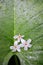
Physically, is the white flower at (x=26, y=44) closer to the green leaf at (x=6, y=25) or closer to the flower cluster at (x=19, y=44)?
the flower cluster at (x=19, y=44)

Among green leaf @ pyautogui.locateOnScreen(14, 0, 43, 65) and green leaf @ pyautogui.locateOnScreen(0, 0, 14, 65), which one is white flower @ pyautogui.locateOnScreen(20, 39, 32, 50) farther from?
green leaf @ pyautogui.locateOnScreen(0, 0, 14, 65)

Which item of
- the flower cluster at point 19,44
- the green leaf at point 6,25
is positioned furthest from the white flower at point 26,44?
the green leaf at point 6,25

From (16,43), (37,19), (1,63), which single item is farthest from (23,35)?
(1,63)

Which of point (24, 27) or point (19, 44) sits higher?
point (24, 27)

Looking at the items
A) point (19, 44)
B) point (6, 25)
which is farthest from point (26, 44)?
point (6, 25)

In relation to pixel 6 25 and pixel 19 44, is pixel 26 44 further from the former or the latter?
pixel 6 25

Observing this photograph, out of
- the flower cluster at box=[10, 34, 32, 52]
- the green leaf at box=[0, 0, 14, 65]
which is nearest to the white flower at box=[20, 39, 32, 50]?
the flower cluster at box=[10, 34, 32, 52]

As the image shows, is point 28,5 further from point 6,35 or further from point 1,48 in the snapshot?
point 1,48

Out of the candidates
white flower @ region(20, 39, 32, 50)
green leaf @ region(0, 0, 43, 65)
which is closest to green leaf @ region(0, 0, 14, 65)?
green leaf @ region(0, 0, 43, 65)
